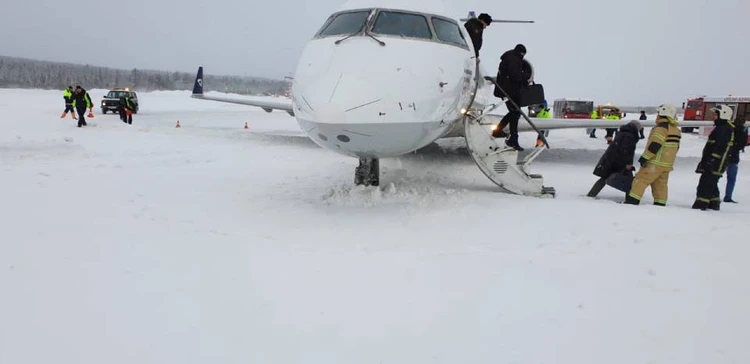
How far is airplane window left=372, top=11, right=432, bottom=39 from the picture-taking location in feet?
21.0

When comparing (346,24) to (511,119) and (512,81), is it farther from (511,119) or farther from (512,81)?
(511,119)

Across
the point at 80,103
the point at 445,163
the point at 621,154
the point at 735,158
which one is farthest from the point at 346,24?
the point at 80,103

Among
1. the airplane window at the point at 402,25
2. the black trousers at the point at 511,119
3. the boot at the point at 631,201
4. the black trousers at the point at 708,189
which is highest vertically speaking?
the airplane window at the point at 402,25

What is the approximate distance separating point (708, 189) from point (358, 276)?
626 cm

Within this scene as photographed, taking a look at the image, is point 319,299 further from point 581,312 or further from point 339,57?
point 339,57

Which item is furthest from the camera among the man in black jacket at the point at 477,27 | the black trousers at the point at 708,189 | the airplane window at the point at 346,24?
the man in black jacket at the point at 477,27

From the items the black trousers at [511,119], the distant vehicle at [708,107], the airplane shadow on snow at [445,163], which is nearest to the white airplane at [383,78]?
the black trousers at [511,119]

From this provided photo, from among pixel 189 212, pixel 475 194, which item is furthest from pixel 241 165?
pixel 475 194

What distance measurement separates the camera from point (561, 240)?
218 inches

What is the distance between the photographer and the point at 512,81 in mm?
8969

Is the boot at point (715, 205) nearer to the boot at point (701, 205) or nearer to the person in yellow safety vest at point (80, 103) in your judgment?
the boot at point (701, 205)

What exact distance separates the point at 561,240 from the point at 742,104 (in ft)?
109

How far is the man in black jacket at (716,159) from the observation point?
7.54 meters

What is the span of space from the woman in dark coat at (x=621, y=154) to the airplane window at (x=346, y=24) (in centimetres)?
475
